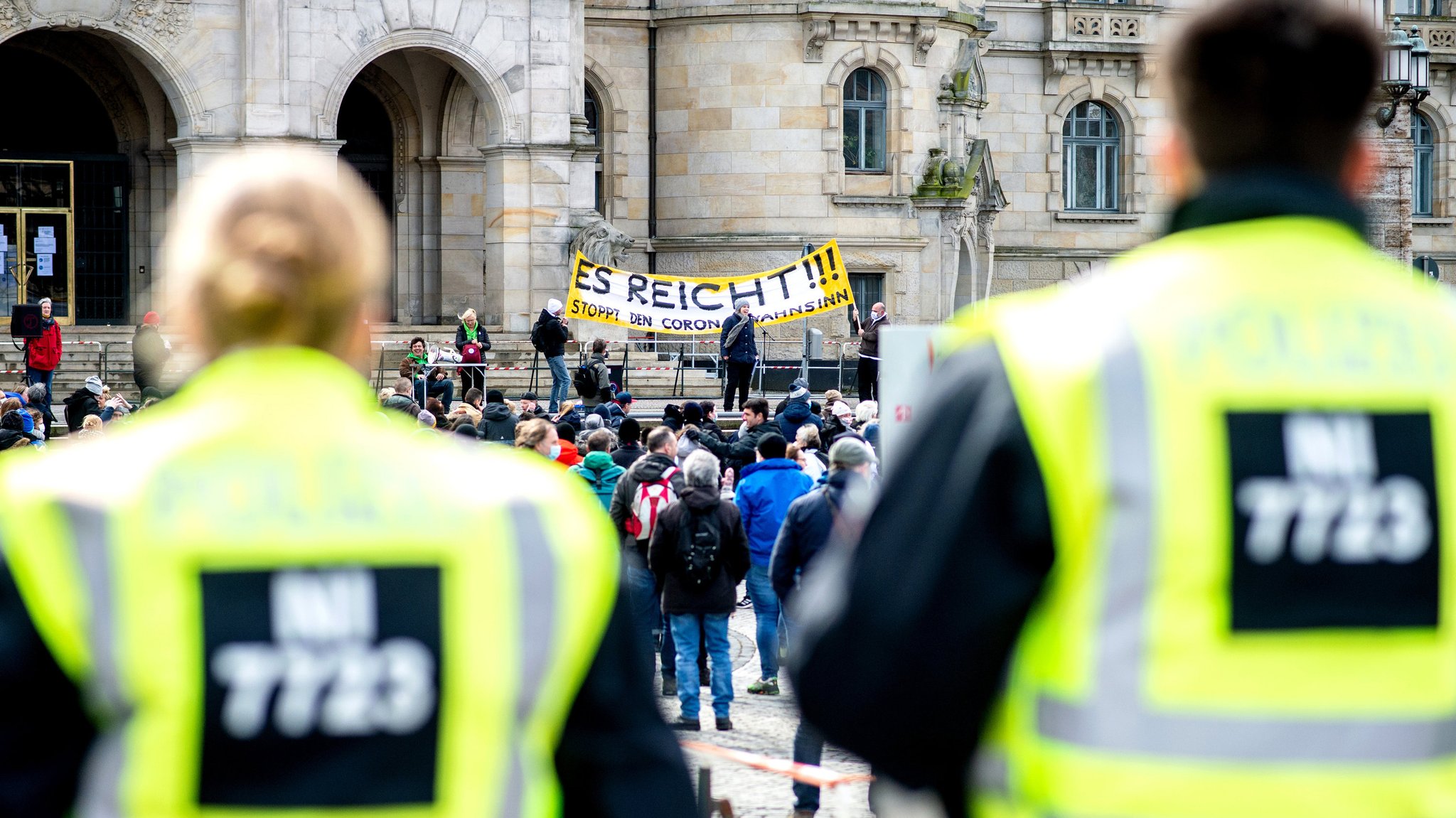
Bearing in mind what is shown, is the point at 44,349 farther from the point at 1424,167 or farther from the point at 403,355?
the point at 1424,167

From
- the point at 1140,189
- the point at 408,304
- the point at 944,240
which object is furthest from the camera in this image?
the point at 1140,189

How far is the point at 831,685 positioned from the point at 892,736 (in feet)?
0.32

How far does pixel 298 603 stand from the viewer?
90.0 inches

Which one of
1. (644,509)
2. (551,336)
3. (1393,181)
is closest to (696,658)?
(644,509)

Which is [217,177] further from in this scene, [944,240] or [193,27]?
[944,240]

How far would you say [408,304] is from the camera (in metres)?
32.4

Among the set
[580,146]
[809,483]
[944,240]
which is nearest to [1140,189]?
[944,240]

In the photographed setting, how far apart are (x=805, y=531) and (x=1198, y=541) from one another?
7.50 metres

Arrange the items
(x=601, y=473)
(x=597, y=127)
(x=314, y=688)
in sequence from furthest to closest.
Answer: (x=597, y=127), (x=601, y=473), (x=314, y=688)

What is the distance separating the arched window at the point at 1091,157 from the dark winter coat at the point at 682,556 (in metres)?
30.5

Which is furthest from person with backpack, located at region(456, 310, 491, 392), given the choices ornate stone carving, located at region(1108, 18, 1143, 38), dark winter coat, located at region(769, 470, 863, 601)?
ornate stone carving, located at region(1108, 18, 1143, 38)

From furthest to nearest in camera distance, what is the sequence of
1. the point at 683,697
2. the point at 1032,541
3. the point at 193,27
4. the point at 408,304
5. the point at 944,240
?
the point at 944,240 < the point at 408,304 < the point at 193,27 < the point at 683,697 < the point at 1032,541

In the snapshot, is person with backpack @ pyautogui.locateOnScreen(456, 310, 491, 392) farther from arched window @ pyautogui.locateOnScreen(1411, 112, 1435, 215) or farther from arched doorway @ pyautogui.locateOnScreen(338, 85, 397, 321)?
arched window @ pyautogui.locateOnScreen(1411, 112, 1435, 215)

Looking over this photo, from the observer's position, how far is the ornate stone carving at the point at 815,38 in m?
33.0
